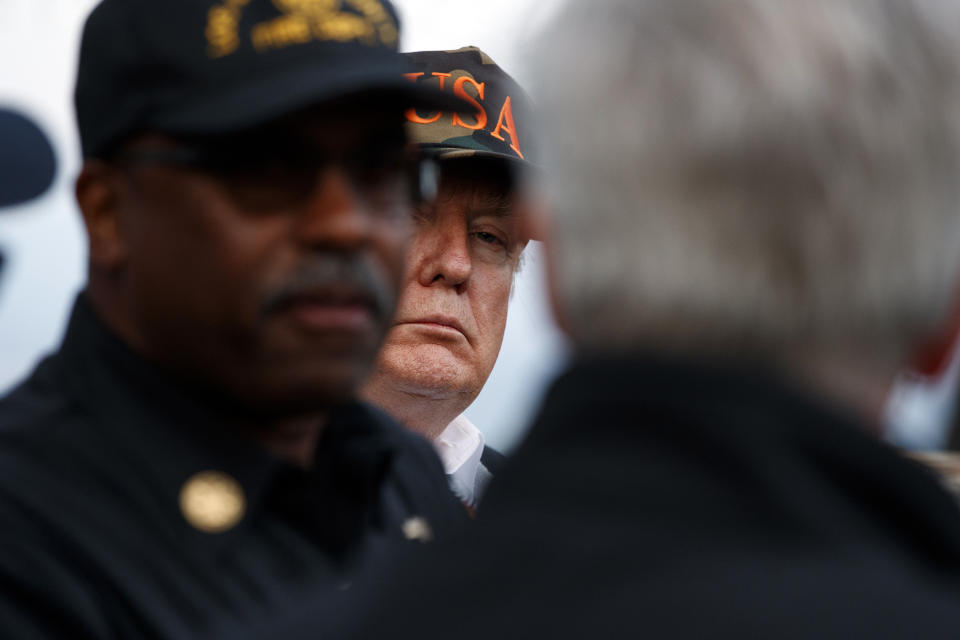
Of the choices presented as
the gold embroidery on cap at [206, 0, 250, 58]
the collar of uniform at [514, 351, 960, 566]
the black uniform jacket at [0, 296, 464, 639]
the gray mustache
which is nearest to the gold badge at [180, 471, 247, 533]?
the black uniform jacket at [0, 296, 464, 639]

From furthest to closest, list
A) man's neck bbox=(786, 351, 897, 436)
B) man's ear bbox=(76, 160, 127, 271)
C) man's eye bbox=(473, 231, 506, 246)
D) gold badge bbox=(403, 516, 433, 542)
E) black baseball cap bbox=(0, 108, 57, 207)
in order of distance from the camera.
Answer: man's eye bbox=(473, 231, 506, 246) < black baseball cap bbox=(0, 108, 57, 207) < gold badge bbox=(403, 516, 433, 542) < man's ear bbox=(76, 160, 127, 271) < man's neck bbox=(786, 351, 897, 436)

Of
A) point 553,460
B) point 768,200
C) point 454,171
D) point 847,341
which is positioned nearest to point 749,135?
point 768,200

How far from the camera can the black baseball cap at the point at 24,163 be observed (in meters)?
1.94

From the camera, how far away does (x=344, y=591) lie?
135 centimetres

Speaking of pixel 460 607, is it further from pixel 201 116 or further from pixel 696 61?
pixel 201 116

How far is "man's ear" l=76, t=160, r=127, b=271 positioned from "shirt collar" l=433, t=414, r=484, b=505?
58.2 inches

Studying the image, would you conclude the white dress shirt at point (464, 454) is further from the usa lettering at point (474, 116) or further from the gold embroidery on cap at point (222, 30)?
the gold embroidery on cap at point (222, 30)

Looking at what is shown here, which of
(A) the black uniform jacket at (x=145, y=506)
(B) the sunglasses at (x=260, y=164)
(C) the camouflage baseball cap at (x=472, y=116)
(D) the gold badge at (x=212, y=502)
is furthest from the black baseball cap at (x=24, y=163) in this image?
(C) the camouflage baseball cap at (x=472, y=116)

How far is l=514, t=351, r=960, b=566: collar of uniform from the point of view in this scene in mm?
903

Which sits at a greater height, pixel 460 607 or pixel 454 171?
pixel 460 607

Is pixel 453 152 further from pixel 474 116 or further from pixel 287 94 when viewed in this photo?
pixel 287 94

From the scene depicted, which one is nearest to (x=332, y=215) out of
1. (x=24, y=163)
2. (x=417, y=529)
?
(x=417, y=529)

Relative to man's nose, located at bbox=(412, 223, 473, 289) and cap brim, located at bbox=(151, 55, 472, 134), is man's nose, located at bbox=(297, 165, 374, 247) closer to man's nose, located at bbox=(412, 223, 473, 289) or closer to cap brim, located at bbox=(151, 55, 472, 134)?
cap brim, located at bbox=(151, 55, 472, 134)

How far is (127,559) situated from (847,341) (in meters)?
0.82
